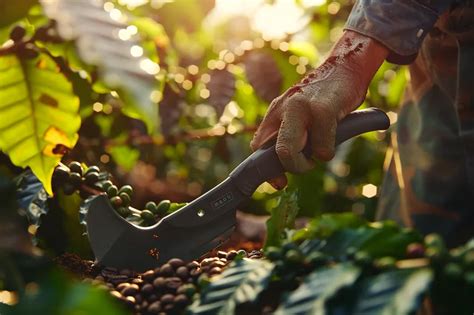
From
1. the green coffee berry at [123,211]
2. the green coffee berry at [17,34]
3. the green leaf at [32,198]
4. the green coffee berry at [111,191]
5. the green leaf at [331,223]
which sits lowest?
the green leaf at [331,223]

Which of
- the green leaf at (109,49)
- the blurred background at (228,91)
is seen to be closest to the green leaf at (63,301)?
the green leaf at (109,49)

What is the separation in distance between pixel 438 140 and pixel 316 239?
3.89ft

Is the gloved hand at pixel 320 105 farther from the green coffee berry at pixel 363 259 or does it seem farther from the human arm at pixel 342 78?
the green coffee berry at pixel 363 259

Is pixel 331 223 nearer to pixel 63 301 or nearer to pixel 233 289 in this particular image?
pixel 233 289

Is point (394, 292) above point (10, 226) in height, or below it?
below

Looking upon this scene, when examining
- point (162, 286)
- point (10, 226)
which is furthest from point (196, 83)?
point (10, 226)

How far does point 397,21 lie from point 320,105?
0.28 metres

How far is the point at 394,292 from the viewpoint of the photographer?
72 cm

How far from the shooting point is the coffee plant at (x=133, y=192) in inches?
28.4

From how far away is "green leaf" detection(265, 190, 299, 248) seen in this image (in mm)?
1167

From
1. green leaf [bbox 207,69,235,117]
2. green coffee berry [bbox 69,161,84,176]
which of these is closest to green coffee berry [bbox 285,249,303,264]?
green coffee berry [bbox 69,161,84,176]

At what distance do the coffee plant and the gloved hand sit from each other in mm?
74

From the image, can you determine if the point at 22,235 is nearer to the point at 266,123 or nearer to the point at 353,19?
the point at 266,123

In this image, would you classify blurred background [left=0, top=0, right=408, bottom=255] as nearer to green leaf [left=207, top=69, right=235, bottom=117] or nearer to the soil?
green leaf [left=207, top=69, right=235, bottom=117]
